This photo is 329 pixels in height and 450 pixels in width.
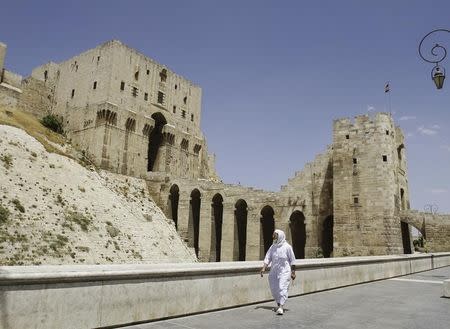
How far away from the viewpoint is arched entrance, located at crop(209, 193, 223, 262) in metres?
40.0

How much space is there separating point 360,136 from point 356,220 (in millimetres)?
6743

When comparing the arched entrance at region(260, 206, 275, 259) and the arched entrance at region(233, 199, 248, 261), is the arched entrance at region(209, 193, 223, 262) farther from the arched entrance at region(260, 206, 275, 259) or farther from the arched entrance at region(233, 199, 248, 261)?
the arched entrance at region(260, 206, 275, 259)

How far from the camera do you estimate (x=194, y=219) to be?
143 feet

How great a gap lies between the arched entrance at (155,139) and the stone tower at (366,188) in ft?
81.8

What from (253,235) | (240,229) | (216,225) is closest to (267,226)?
(240,229)

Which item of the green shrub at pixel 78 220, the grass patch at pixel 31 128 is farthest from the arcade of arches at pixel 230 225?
the green shrub at pixel 78 220

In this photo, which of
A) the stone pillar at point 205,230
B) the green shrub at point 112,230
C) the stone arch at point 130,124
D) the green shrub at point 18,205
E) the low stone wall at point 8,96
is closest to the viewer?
the green shrub at point 18,205

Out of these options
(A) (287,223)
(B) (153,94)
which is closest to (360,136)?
(A) (287,223)

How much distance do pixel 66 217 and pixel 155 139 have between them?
2479 centimetres

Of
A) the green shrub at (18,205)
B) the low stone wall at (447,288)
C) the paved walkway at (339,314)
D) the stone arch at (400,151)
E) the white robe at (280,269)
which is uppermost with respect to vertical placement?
the stone arch at (400,151)

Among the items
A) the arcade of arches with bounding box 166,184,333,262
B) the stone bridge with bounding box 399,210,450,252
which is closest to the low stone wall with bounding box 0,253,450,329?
the stone bridge with bounding box 399,210,450,252

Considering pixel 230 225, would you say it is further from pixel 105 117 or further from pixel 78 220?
pixel 105 117

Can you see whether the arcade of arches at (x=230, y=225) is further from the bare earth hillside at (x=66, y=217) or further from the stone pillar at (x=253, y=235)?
the bare earth hillside at (x=66, y=217)

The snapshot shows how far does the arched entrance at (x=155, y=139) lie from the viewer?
160ft
